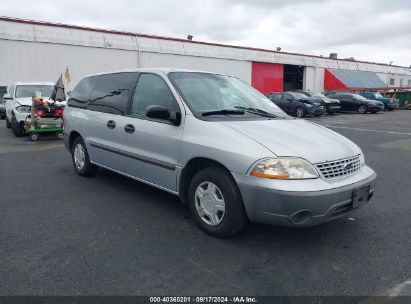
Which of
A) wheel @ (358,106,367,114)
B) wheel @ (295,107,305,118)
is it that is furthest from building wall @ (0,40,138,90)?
wheel @ (358,106,367,114)

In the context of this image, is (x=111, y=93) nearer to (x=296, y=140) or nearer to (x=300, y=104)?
(x=296, y=140)

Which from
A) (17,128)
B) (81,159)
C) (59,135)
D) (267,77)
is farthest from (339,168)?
(267,77)

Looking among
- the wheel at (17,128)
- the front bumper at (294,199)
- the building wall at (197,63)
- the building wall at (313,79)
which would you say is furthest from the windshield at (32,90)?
the building wall at (313,79)

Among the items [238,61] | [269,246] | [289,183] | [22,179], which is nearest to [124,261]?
[269,246]

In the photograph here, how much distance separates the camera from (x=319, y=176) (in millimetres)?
3184

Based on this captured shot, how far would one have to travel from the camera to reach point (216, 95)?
4254mm

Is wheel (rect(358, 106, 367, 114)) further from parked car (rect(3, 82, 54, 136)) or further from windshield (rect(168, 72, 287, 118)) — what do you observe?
windshield (rect(168, 72, 287, 118))

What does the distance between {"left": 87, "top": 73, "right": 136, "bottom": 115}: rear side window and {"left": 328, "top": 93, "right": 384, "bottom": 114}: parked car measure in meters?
21.6

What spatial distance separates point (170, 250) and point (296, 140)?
161cm

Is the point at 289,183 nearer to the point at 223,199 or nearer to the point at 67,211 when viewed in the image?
the point at 223,199

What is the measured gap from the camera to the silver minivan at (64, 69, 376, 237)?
3135 mm

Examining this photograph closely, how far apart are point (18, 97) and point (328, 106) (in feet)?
56.5

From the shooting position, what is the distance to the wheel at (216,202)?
11.0 feet

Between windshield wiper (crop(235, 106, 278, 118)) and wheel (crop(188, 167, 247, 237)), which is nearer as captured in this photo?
wheel (crop(188, 167, 247, 237))
